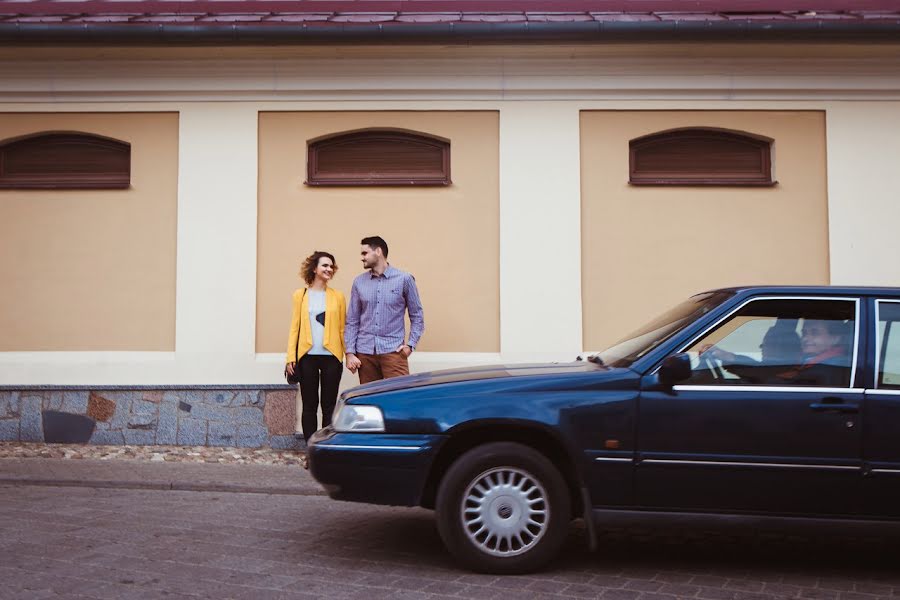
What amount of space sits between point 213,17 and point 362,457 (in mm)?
6269

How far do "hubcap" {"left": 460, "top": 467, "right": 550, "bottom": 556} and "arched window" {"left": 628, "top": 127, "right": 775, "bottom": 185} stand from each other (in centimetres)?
539

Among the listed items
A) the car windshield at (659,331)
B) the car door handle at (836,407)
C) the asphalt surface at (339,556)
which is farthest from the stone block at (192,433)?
the car door handle at (836,407)

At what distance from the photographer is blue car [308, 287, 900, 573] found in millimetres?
4262

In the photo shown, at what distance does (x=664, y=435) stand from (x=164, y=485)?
14.1 feet

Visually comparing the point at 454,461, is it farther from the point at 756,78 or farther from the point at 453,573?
the point at 756,78

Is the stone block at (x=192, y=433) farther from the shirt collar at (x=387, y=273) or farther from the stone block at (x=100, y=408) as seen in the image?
the shirt collar at (x=387, y=273)

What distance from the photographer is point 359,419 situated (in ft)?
14.9

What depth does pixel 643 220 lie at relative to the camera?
888cm

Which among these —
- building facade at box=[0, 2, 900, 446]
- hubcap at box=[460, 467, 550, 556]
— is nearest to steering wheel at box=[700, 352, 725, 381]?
hubcap at box=[460, 467, 550, 556]

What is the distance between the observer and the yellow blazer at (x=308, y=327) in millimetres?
7723

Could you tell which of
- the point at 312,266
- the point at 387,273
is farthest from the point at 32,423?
the point at 387,273

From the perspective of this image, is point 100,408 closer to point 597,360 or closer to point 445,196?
Result: point 445,196

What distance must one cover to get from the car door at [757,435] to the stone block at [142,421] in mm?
5864

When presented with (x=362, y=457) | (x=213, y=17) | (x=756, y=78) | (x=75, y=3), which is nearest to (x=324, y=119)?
(x=213, y=17)
